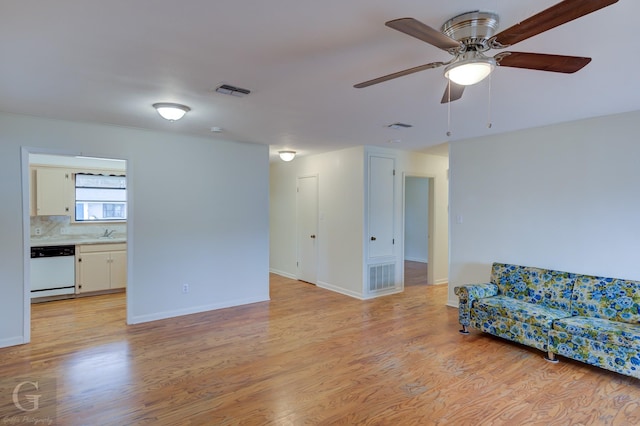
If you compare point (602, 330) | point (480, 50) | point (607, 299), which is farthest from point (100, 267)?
point (607, 299)

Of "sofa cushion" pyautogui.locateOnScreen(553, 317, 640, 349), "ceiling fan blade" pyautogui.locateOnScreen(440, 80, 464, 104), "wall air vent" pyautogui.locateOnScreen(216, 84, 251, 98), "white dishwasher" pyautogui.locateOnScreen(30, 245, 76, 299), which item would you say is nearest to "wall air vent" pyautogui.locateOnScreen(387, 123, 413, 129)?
"ceiling fan blade" pyautogui.locateOnScreen(440, 80, 464, 104)

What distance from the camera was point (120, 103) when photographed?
10.5 ft

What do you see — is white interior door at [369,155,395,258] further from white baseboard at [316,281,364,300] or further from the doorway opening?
the doorway opening

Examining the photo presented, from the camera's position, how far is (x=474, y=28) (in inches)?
67.9

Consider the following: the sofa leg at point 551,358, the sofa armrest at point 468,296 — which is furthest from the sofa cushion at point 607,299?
the sofa armrest at point 468,296

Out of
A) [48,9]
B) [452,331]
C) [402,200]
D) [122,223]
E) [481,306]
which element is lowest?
[452,331]

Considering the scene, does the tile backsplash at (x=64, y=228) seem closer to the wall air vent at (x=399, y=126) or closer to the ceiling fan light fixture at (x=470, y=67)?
the wall air vent at (x=399, y=126)

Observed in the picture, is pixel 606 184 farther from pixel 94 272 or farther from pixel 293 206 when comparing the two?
pixel 94 272

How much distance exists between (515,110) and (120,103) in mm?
3680

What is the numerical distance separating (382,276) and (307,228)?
67.3 inches

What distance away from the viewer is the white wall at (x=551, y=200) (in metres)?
3.51

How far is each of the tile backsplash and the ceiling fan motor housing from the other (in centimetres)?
632

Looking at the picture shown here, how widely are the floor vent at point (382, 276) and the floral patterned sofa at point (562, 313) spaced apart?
172cm

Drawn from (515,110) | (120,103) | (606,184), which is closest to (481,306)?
(606,184)
